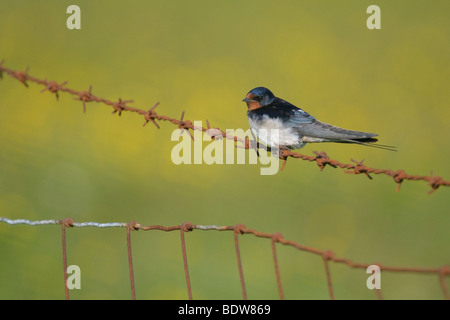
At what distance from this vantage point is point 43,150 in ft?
27.7

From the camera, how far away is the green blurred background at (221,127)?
Result: 620cm

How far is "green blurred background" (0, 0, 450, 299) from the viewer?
620 cm

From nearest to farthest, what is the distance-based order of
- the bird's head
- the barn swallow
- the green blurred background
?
the barn swallow
the bird's head
the green blurred background

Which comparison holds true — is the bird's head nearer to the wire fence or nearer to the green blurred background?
the wire fence

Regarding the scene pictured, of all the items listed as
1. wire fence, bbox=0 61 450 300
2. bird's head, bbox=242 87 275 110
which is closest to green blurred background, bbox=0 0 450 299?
bird's head, bbox=242 87 275 110

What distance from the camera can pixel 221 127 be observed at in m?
8.38

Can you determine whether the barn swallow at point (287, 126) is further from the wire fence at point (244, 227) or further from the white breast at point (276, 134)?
the wire fence at point (244, 227)

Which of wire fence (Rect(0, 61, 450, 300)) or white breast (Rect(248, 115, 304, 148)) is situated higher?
white breast (Rect(248, 115, 304, 148))

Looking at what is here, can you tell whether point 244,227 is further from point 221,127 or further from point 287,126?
point 221,127

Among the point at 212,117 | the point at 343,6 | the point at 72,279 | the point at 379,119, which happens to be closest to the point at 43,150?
the point at 212,117

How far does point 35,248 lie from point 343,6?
261 inches

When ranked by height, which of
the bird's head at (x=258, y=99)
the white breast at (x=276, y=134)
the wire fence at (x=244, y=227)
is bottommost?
the wire fence at (x=244, y=227)

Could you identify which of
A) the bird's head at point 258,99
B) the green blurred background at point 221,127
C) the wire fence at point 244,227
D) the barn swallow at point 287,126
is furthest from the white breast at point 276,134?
the green blurred background at point 221,127
